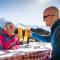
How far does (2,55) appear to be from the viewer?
0.62 m

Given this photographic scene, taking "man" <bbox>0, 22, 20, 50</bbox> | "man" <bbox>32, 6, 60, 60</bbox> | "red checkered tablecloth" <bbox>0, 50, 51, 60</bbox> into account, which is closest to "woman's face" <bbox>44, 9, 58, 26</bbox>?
"man" <bbox>32, 6, 60, 60</bbox>

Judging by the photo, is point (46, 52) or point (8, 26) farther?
point (8, 26)

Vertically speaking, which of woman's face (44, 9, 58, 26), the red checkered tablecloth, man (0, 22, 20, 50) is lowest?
the red checkered tablecloth

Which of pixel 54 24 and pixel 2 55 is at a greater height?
pixel 54 24

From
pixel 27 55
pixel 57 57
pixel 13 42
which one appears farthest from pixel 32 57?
pixel 13 42

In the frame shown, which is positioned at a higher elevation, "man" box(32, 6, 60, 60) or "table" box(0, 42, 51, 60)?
"man" box(32, 6, 60, 60)

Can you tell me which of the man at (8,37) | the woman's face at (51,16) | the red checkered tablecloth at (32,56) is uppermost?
the woman's face at (51,16)

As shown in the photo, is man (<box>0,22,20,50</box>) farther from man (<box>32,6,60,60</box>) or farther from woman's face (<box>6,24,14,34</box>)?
man (<box>32,6,60,60</box>)

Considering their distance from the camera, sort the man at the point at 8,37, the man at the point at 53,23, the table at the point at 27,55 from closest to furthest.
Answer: the man at the point at 53,23 < the table at the point at 27,55 < the man at the point at 8,37

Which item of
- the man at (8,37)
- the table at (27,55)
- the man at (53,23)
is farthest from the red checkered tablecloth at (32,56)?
the man at (8,37)

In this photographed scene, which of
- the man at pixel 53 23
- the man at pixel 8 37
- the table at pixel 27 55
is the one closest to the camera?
the man at pixel 53 23

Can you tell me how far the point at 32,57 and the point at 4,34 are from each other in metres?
0.33

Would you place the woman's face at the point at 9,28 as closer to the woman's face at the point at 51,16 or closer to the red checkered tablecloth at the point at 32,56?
the red checkered tablecloth at the point at 32,56

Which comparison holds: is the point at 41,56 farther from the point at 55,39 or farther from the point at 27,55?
the point at 55,39
